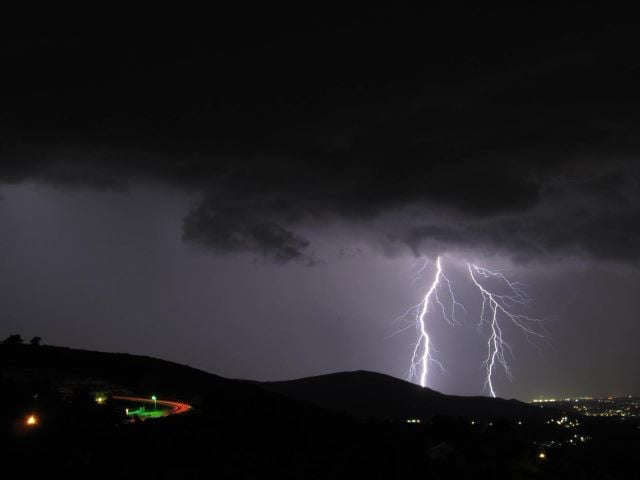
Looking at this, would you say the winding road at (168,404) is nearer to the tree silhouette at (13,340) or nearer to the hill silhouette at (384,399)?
the tree silhouette at (13,340)

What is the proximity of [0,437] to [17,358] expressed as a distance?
35409mm

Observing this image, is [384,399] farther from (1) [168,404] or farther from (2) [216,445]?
(2) [216,445]

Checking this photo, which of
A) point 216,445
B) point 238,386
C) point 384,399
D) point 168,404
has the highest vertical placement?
point 384,399

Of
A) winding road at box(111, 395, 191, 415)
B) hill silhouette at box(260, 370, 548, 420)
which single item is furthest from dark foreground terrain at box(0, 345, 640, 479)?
hill silhouette at box(260, 370, 548, 420)

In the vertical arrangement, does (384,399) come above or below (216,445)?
above

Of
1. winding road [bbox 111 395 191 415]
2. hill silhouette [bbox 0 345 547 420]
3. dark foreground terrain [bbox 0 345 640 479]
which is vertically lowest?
dark foreground terrain [bbox 0 345 640 479]

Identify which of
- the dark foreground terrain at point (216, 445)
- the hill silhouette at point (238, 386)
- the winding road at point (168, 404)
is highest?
the hill silhouette at point (238, 386)

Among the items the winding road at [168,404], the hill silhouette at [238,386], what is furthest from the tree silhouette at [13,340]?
the winding road at [168,404]

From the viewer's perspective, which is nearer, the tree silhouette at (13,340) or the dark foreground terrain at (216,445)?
the dark foreground terrain at (216,445)

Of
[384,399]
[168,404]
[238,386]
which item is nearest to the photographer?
[168,404]

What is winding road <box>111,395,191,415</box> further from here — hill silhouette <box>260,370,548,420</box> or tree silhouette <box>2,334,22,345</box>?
hill silhouette <box>260,370,548,420</box>

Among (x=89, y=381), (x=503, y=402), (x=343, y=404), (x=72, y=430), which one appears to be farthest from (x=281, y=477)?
(x=503, y=402)

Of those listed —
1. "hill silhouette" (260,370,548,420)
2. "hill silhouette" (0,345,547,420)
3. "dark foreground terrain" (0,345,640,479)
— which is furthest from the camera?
"hill silhouette" (260,370,548,420)

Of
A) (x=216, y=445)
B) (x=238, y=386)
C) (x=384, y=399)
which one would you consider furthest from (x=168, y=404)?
(x=384, y=399)
